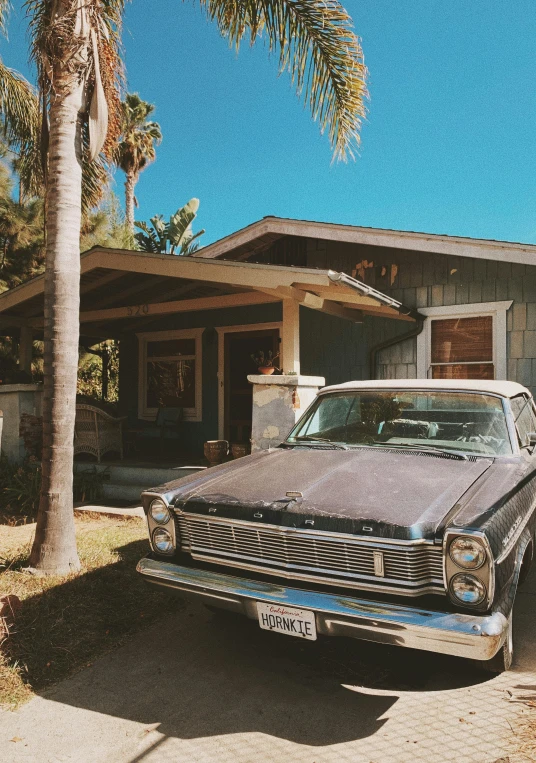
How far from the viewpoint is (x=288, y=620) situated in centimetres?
280

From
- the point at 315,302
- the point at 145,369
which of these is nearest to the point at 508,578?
the point at 315,302

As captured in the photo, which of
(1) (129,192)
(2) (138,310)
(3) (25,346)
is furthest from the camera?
(1) (129,192)

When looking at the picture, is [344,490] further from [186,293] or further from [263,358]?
[263,358]

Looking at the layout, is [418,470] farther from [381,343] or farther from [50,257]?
[381,343]

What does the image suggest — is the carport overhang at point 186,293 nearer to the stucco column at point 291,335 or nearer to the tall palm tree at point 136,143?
the stucco column at point 291,335

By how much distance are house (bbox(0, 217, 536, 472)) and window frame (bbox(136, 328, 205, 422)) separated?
0.9 inches

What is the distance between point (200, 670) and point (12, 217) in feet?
44.6

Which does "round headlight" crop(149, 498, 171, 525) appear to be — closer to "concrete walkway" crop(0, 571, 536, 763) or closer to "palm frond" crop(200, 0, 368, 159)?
"concrete walkway" crop(0, 571, 536, 763)

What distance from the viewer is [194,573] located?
3.15 m

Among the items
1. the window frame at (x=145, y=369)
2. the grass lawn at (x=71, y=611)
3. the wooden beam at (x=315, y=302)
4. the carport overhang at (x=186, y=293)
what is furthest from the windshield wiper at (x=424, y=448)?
the window frame at (x=145, y=369)

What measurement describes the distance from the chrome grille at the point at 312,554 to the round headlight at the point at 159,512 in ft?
0.31

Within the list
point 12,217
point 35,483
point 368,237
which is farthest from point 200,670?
point 12,217

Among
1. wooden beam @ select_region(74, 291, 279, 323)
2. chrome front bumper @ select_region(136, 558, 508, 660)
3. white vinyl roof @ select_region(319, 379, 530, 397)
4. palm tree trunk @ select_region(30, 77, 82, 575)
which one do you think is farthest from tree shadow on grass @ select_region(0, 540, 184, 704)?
wooden beam @ select_region(74, 291, 279, 323)

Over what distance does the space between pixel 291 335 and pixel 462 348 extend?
2805 millimetres
